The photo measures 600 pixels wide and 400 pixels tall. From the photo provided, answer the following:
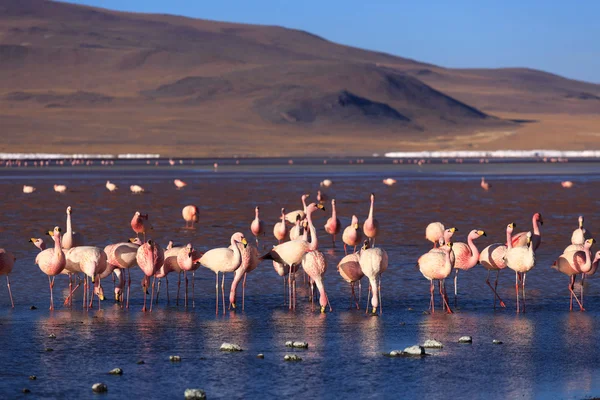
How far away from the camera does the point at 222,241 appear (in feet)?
74.1

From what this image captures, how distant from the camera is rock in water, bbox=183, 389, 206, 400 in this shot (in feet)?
31.1

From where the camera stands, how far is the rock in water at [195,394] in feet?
31.1

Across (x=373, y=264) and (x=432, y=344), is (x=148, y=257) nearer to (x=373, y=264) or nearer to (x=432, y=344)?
(x=373, y=264)

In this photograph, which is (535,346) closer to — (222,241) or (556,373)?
(556,373)

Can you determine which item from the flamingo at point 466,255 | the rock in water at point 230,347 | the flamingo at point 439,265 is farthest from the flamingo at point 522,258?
the rock in water at point 230,347

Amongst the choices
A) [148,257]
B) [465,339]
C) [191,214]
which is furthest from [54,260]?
[191,214]

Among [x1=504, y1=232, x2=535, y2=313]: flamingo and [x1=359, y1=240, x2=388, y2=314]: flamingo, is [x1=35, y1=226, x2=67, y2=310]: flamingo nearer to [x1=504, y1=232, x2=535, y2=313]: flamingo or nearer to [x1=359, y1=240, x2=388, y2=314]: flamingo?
[x1=359, y1=240, x2=388, y2=314]: flamingo

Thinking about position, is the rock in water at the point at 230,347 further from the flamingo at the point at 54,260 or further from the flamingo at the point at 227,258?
→ the flamingo at the point at 54,260

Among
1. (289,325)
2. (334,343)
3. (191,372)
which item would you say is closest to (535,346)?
(334,343)

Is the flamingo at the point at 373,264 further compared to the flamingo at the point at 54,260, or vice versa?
the flamingo at the point at 54,260

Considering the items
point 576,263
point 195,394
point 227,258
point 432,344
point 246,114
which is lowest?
point 195,394

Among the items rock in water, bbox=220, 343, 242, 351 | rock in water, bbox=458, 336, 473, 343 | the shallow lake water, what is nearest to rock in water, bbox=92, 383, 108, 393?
the shallow lake water

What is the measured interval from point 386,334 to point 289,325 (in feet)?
4.44

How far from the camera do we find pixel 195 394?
31.2 feet
